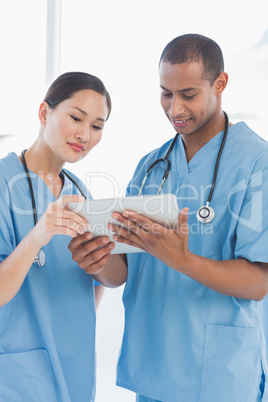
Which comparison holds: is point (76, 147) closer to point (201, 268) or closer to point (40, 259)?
point (40, 259)

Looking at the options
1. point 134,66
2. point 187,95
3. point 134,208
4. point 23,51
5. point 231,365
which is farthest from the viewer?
point 23,51

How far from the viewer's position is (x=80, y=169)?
2.44 m

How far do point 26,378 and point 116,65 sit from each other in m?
1.72

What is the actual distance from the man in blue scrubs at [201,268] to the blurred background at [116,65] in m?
0.96

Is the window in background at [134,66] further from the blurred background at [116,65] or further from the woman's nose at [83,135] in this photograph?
the woman's nose at [83,135]

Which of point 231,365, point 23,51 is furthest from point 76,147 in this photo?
point 23,51

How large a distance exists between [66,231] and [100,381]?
4.74 feet

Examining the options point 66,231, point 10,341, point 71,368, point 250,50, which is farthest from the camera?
point 250,50

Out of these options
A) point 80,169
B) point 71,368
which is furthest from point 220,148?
Result: point 80,169

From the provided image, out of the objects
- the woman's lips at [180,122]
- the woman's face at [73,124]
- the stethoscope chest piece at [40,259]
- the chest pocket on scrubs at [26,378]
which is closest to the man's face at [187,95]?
the woman's lips at [180,122]

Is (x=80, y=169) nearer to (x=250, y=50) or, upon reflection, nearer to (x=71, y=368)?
(x=250, y=50)

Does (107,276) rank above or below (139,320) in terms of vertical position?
above

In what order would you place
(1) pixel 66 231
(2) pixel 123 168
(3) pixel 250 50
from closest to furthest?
1. (1) pixel 66 231
2. (3) pixel 250 50
3. (2) pixel 123 168

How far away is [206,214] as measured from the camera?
1.21 meters
